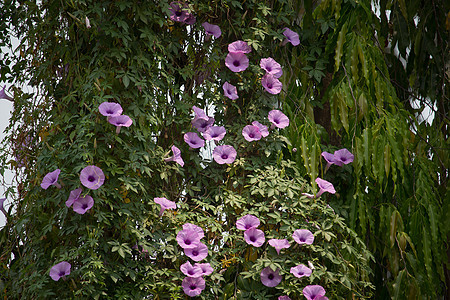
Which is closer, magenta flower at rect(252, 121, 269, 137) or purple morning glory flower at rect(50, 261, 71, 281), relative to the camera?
purple morning glory flower at rect(50, 261, 71, 281)

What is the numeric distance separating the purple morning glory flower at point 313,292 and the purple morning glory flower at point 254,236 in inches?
10.0

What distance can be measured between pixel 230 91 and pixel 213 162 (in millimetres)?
323

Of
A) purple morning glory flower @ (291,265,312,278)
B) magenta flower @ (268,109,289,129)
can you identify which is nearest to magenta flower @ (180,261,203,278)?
purple morning glory flower @ (291,265,312,278)

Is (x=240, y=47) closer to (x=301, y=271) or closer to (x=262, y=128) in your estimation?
(x=262, y=128)

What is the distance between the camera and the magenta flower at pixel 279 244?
97.4 inches

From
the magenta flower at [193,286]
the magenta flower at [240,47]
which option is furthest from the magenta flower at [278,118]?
the magenta flower at [193,286]

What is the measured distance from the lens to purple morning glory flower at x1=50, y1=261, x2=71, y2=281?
2285 millimetres

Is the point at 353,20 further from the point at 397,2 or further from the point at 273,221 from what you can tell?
the point at 273,221

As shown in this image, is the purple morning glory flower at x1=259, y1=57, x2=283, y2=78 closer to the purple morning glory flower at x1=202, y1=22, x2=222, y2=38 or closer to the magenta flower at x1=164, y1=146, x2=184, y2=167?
the purple morning glory flower at x1=202, y1=22, x2=222, y2=38

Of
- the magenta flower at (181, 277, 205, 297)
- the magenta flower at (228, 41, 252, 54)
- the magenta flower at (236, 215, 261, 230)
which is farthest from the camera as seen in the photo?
the magenta flower at (228, 41, 252, 54)

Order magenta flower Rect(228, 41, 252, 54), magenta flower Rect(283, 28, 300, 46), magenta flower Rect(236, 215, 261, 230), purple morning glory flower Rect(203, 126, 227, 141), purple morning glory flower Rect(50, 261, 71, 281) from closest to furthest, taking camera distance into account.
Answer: purple morning glory flower Rect(50, 261, 71, 281) < magenta flower Rect(236, 215, 261, 230) < purple morning glory flower Rect(203, 126, 227, 141) < magenta flower Rect(228, 41, 252, 54) < magenta flower Rect(283, 28, 300, 46)

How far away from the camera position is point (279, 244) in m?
2.48

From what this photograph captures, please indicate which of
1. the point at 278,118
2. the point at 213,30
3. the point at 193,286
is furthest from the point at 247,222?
the point at 213,30

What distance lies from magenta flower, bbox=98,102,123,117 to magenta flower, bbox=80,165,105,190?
216mm
